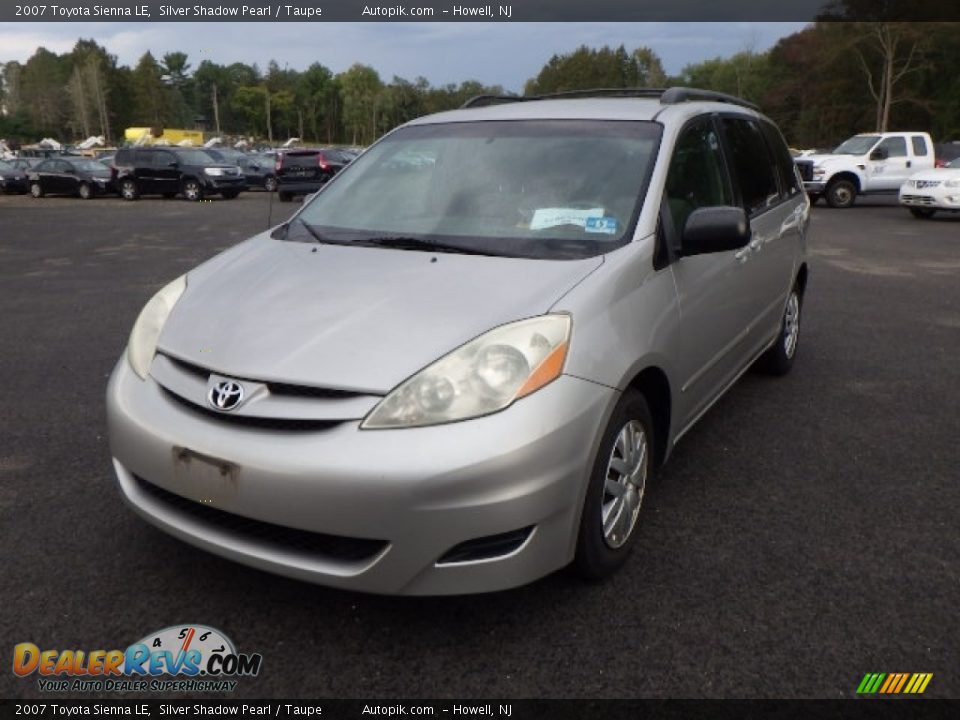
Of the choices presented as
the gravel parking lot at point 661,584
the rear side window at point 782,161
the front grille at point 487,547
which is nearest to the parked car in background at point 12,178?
the gravel parking lot at point 661,584

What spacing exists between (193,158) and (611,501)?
26.2 metres

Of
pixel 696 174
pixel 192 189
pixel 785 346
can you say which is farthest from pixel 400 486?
pixel 192 189

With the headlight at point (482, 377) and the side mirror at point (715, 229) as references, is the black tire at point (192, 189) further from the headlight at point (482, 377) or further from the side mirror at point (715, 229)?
the headlight at point (482, 377)

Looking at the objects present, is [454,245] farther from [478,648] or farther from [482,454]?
[478,648]

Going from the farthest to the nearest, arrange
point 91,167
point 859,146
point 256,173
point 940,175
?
point 256,173
point 91,167
point 859,146
point 940,175

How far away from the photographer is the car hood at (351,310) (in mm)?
2363

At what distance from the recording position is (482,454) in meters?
2.18

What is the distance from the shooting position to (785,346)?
5.25 metres

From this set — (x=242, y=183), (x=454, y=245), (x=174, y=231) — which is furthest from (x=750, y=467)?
(x=242, y=183)

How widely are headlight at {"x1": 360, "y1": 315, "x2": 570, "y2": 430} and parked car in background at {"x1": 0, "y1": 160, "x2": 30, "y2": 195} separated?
32.8 metres

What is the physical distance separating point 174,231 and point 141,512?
14.2m

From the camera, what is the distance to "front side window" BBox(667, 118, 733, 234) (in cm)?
331

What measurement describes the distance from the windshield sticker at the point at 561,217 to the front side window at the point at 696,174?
1.19 feet

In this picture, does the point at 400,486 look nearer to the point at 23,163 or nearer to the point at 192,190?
the point at 192,190
